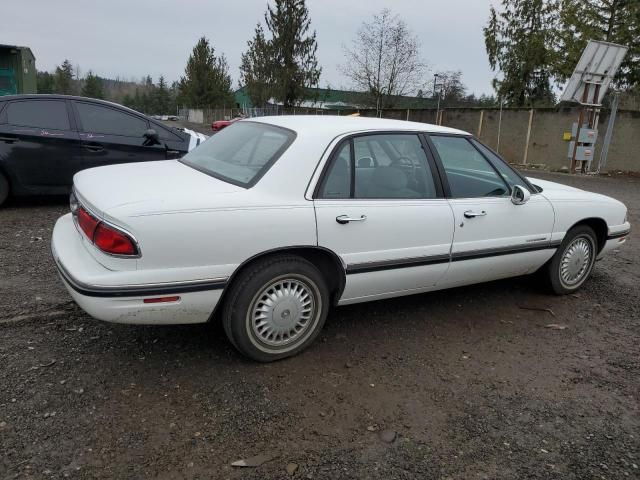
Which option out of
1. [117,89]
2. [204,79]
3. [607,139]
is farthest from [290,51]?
[117,89]

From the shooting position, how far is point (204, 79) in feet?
170

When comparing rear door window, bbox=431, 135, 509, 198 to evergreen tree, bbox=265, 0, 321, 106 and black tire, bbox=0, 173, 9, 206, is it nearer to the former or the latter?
black tire, bbox=0, 173, 9, 206

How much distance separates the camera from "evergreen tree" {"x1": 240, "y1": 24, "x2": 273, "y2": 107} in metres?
38.8

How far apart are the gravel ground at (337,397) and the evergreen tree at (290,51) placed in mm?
36223

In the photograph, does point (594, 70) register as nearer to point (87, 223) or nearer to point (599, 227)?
point (599, 227)

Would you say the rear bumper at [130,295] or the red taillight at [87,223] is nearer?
the rear bumper at [130,295]

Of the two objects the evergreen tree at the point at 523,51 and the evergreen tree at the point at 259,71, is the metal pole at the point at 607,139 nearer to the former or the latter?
the evergreen tree at the point at 523,51

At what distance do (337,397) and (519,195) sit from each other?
7.01 ft

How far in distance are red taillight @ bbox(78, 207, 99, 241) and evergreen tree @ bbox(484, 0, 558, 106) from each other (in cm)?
2801

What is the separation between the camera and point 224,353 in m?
3.28

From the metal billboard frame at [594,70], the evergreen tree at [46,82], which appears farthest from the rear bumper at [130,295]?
the evergreen tree at [46,82]

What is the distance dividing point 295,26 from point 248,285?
1547 inches

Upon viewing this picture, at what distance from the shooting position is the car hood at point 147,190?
269 cm

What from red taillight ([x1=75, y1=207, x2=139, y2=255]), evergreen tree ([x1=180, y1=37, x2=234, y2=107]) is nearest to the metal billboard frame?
red taillight ([x1=75, y1=207, x2=139, y2=255])
